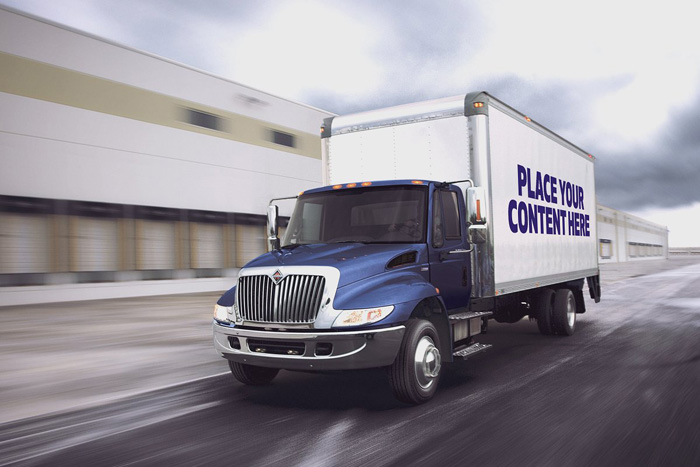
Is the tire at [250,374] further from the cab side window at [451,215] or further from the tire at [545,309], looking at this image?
the tire at [545,309]

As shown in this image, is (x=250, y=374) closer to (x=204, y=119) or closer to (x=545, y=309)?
(x=545, y=309)

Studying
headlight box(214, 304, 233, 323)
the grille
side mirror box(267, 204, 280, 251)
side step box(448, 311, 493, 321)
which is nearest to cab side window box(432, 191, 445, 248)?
side step box(448, 311, 493, 321)

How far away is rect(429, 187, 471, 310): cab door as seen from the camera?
6734 mm

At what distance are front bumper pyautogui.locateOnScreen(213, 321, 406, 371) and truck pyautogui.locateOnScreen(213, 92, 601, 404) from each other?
0.01m

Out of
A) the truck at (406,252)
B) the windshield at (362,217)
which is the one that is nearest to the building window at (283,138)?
the truck at (406,252)

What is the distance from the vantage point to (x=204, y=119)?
983 inches

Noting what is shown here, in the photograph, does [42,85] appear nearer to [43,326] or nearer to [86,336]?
[43,326]

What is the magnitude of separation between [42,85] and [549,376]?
737 inches

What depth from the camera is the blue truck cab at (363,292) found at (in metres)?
5.59

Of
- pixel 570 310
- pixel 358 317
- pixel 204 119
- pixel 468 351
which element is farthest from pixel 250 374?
pixel 204 119

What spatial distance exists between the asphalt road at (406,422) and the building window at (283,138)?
21585 mm

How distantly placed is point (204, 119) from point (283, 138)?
4735 mm

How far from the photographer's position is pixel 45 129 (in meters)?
19.5

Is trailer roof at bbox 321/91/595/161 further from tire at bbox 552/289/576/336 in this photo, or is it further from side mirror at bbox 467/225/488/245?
tire at bbox 552/289/576/336
